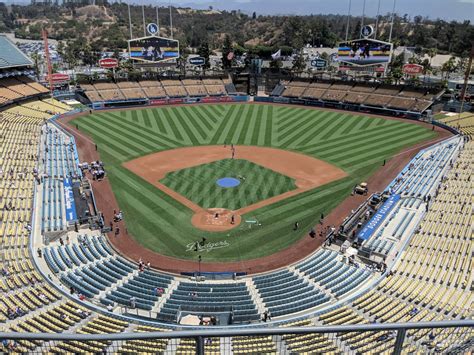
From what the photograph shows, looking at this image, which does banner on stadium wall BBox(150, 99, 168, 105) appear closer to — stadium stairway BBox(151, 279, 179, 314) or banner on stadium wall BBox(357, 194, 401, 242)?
banner on stadium wall BBox(357, 194, 401, 242)

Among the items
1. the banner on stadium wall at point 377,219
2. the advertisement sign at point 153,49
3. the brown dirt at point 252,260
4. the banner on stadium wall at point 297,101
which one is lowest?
the brown dirt at point 252,260

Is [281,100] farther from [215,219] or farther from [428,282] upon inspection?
[428,282]

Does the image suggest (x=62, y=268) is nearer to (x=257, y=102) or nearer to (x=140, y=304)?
(x=140, y=304)

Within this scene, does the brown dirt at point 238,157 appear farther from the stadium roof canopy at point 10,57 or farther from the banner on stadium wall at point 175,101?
the stadium roof canopy at point 10,57

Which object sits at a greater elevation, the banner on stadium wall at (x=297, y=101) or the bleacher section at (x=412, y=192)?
the banner on stadium wall at (x=297, y=101)

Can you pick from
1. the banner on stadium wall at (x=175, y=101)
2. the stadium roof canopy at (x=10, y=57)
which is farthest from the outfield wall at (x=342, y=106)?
the stadium roof canopy at (x=10, y=57)

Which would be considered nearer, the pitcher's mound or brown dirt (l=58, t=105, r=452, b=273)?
brown dirt (l=58, t=105, r=452, b=273)

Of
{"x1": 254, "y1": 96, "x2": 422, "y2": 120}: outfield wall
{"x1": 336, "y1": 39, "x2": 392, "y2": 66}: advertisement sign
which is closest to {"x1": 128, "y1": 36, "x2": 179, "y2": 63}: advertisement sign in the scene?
{"x1": 254, "y1": 96, "x2": 422, "y2": 120}: outfield wall
